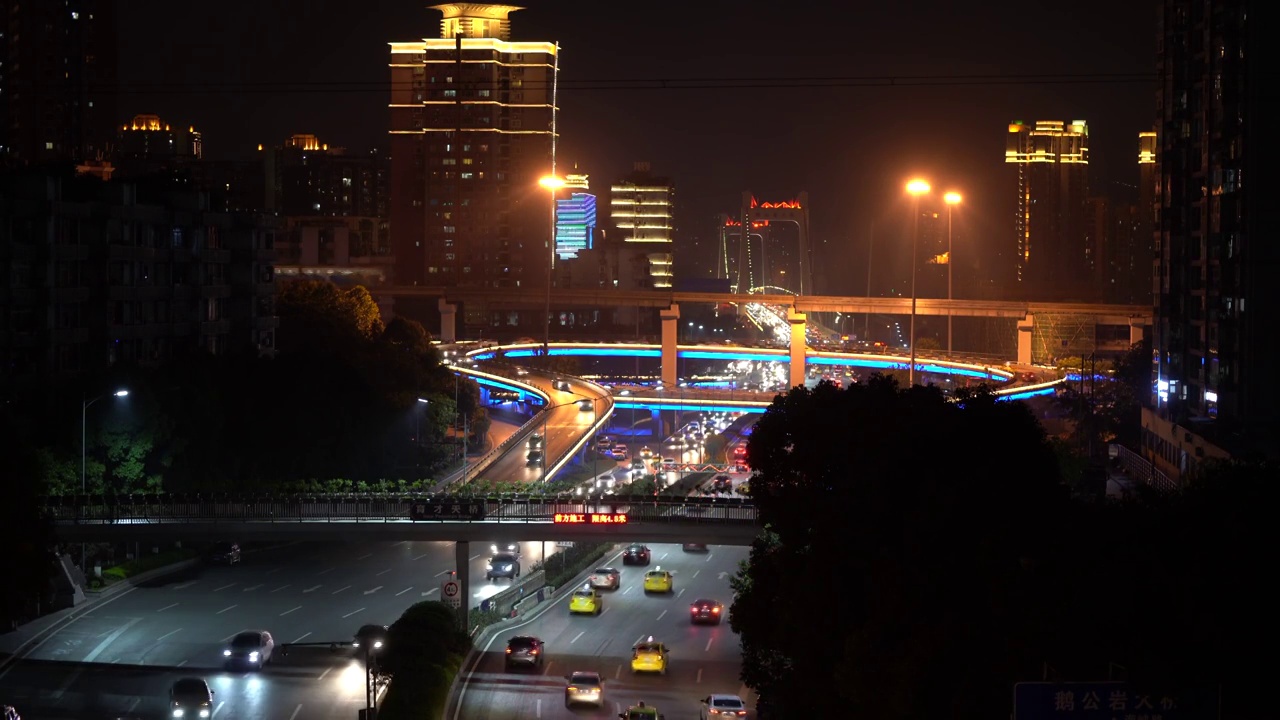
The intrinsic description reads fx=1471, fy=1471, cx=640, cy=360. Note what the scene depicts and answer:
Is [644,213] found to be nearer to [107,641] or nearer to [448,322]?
[448,322]

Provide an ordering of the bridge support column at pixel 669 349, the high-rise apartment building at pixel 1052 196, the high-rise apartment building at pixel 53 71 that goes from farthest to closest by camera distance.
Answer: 1. the high-rise apartment building at pixel 1052 196
2. the high-rise apartment building at pixel 53 71
3. the bridge support column at pixel 669 349

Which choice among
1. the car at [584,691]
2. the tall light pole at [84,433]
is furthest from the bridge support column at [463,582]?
the tall light pole at [84,433]

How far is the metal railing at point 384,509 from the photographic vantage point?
28516mm

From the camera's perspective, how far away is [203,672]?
24891 millimetres

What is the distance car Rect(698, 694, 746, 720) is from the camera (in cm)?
2150

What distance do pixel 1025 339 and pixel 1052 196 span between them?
8442 centimetres

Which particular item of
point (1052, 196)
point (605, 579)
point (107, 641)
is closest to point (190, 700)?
point (107, 641)

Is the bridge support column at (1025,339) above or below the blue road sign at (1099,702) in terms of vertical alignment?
above

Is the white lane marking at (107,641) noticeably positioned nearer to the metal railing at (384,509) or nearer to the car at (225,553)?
the metal railing at (384,509)

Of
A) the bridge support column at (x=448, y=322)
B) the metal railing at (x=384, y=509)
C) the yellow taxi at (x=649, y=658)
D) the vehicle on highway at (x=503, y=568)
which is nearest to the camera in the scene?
the yellow taxi at (x=649, y=658)

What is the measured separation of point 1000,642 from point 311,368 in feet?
104

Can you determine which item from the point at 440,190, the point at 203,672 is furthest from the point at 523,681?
the point at 440,190

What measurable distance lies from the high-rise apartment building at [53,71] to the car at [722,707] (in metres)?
83.5

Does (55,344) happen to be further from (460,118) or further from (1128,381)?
(460,118)
